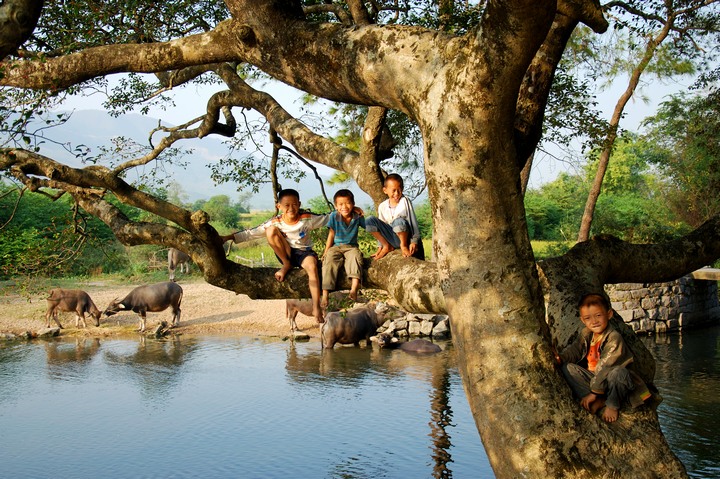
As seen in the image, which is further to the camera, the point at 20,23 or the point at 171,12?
the point at 171,12

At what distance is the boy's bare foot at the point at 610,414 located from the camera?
3.78 metres

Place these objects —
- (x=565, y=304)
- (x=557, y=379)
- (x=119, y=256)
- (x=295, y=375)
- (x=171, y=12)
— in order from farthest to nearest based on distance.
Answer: (x=119, y=256)
(x=295, y=375)
(x=171, y=12)
(x=565, y=304)
(x=557, y=379)

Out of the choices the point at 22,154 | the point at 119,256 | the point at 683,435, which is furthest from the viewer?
the point at 119,256

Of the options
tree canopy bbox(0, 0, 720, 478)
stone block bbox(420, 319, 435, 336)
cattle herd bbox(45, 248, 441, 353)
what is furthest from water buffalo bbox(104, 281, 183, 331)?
tree canopy bbox(0, 0, 720, 478)

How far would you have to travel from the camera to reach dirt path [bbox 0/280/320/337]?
16734 mm

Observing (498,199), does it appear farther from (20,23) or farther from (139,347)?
(139,347)

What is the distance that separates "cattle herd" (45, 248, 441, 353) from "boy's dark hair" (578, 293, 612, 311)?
10.0 m

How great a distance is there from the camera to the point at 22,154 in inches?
237

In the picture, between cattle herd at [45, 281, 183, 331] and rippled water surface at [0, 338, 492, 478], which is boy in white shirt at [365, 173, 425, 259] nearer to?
rippled water surface at [0, 338, 492, 478]

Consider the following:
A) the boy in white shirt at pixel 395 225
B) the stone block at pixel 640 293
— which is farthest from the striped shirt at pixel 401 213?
the stone block at pixel 640 293

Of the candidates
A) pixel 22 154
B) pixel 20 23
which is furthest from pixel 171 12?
pixel 20 23

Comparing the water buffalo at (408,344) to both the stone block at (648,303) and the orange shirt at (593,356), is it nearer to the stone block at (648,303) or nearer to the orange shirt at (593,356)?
the stone block at (648,303)

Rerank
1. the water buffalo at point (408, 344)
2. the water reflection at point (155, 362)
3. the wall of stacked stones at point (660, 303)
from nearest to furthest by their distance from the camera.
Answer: the water reflection at point (155, 362) < the water buffalo at point (408, 344) < the wall of stacked stones at point (660, 303)

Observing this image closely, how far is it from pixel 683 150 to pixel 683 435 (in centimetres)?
1357
